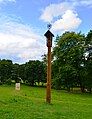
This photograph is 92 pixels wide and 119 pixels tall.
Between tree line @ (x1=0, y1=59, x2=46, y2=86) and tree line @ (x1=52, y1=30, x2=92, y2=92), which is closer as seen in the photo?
tree line @ (x1=52, y1=30, x2=92, y2=92)

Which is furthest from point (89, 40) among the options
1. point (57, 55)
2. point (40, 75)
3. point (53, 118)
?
point (53, 118)

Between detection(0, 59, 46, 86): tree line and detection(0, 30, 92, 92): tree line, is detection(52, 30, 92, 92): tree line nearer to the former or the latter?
detection(0, 30, 92, 92): tree line

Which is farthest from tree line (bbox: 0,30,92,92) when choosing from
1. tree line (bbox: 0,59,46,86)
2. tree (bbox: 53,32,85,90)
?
tree line (bbox: 0,59,46,86)

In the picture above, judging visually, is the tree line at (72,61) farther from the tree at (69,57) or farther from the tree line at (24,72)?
the tree line at (24,72)

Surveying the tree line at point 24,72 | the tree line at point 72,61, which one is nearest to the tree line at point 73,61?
the tree line at point 72,61

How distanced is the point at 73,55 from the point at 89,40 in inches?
205

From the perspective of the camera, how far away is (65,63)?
7812cm

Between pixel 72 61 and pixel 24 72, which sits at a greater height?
pixel 24 72

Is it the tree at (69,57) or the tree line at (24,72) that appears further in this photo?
the tree line at (24,72)

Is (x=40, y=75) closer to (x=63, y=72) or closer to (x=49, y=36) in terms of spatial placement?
(x=63, y=72)

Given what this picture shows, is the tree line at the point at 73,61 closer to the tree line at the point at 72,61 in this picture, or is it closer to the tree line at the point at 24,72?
the tree line at the point at 72,61

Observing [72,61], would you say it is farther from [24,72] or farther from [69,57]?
[24,72]

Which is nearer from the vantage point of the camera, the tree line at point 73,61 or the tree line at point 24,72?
the tree line at point 73,61

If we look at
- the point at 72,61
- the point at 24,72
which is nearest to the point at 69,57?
the point at 72,61
